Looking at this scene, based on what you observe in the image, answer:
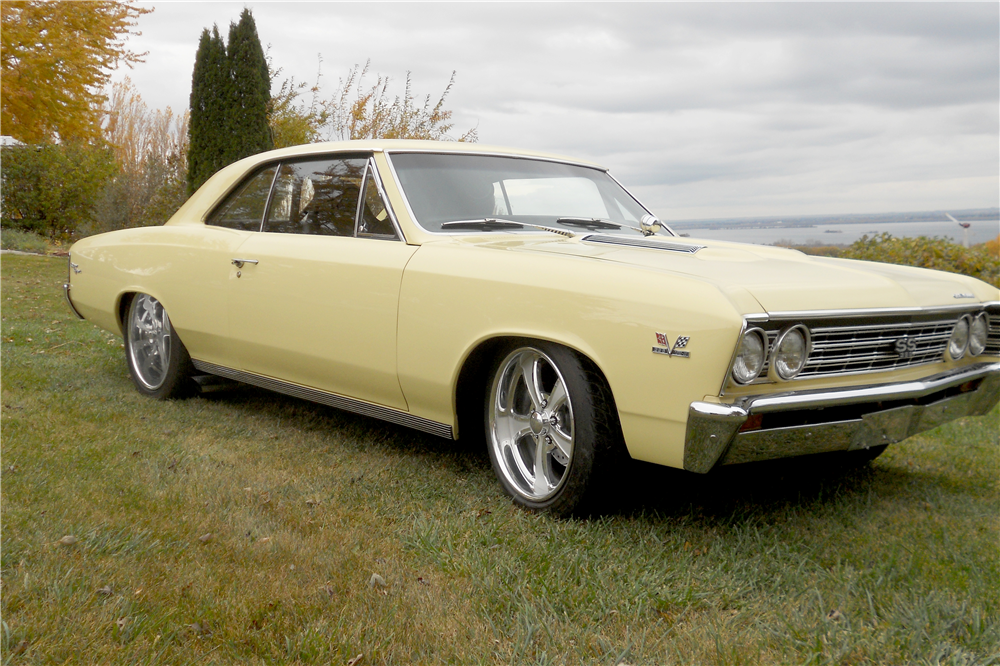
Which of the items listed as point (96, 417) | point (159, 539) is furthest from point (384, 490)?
point (96, 417)

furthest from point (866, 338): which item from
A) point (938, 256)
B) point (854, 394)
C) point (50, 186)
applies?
point (50, 186)

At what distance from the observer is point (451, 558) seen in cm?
276

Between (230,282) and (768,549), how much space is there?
296 cm

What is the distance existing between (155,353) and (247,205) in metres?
1.26

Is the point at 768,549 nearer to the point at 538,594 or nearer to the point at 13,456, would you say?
the point at 538,594

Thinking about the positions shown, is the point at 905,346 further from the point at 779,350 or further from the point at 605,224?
the point at 605,224

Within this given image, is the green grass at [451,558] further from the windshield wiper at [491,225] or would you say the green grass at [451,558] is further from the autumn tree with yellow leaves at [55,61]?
the autumn tree with yellow leaves at [55,61]

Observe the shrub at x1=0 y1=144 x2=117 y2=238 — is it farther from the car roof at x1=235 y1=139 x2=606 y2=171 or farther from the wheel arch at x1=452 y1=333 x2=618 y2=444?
the wheel arch at x1=452 y1=333 x2=618 y2=444

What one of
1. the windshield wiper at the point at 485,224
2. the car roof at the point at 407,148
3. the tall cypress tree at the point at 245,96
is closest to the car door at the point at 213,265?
the car roof at the point at 407,148

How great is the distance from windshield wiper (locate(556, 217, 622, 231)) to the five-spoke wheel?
96.0 inches

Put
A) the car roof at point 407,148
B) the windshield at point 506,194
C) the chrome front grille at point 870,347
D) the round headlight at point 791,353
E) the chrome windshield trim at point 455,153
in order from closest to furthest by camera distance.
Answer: the round headlight at point 791,353
the chrome front grille at point 870,347
the chrome windshield trim at point 455,153
the windshield at point 506,194
the car roof at point 407,148

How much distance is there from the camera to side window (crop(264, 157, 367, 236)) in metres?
3.97

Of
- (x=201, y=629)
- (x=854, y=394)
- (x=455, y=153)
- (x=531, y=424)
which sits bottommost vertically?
(x=201, y=629)

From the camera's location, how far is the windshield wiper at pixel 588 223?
4.09 meters
